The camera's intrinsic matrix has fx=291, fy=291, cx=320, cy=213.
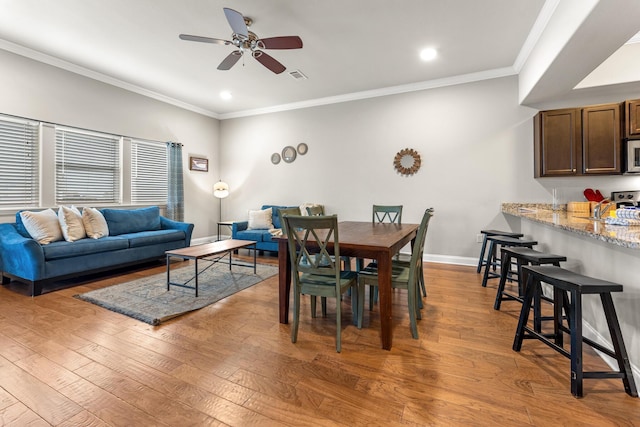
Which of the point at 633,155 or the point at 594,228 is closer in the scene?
the point at 594,228

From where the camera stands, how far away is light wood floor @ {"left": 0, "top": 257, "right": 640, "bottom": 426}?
1.46 meters

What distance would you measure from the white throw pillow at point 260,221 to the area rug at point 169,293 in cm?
134

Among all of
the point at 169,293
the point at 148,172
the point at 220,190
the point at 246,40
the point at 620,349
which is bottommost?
the point at 169,293

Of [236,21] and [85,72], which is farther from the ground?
[85,72]

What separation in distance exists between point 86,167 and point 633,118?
737cm

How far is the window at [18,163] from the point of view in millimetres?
3660

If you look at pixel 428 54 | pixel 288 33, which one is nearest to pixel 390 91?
pixel 428 54

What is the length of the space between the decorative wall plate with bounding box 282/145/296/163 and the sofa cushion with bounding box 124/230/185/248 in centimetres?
243

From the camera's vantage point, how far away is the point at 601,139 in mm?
3596

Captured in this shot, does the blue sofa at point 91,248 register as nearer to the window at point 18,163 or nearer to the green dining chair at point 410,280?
the window at point 18,163

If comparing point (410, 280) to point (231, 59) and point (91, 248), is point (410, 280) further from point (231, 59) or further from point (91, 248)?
point (91, 248)

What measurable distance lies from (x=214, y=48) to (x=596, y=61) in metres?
4.18

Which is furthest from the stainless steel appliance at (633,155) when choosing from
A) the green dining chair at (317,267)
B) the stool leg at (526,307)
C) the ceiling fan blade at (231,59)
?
the ceiling fan blade at (231,59)

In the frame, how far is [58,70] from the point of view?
4043 millimetres
